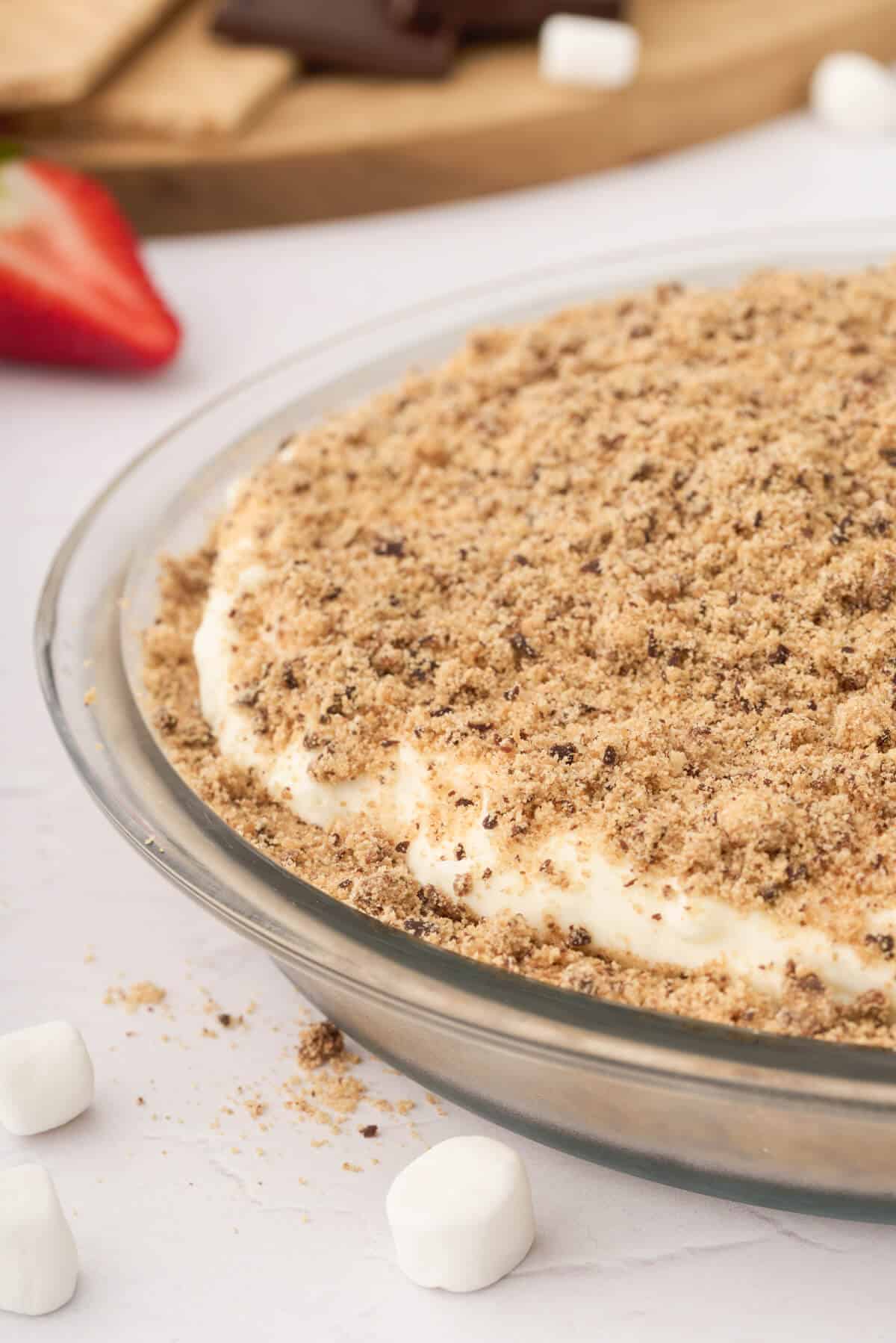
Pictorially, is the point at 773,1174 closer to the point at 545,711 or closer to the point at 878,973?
the point at 878,973

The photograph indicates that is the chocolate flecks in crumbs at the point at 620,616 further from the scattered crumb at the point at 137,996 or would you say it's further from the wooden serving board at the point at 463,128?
the wooden serving board at the point at 463,128

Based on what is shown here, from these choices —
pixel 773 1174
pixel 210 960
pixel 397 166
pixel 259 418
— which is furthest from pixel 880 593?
pixel 397 166

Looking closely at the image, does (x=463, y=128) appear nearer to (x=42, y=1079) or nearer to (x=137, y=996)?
(x=137, y=996)

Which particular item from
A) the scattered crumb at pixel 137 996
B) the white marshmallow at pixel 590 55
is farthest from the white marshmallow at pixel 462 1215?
the white marshmallow at pixel 590 55

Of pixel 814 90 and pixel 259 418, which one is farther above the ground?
pixel 814 90

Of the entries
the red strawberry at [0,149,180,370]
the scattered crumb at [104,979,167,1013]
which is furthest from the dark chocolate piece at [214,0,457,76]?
the scattered crumb at [104,979,167,1013]

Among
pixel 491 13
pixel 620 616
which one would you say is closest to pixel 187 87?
pixel 491 13

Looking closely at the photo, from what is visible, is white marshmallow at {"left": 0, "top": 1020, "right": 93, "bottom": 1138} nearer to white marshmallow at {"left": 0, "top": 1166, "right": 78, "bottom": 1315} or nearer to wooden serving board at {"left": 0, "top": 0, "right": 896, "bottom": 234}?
white marshmallow at {"left": 0, "top": 1166, "right": 78, "bottom": 1315}
